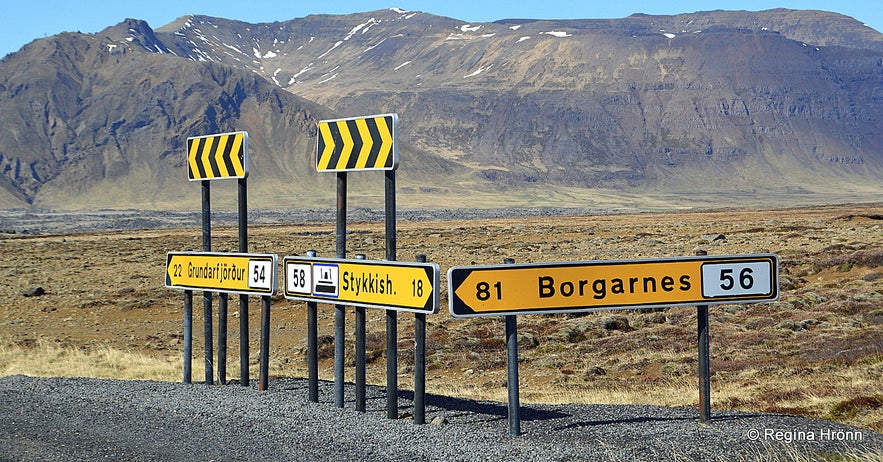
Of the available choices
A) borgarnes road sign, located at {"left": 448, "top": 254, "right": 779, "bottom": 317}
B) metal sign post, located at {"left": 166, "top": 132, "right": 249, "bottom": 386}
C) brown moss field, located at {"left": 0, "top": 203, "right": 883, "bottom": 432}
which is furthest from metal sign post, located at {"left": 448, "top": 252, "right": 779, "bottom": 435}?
metal sign post, located at {"left": 166, "top": 132, "right": 249, "bottom": 386}

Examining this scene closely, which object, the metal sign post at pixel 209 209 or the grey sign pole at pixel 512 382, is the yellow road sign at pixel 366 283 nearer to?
the grey sign pole at pixel 512 382

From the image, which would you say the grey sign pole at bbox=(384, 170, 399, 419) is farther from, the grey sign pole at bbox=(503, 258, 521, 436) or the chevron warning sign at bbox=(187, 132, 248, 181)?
the chevron warning sign at bbox=(187, 132, 248, 181)

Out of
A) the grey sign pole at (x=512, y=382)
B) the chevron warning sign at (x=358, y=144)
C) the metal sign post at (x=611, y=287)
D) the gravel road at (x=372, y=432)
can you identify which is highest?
the chevron warning sign at (x=358, y=144)

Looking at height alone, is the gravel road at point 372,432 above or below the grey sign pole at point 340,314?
below

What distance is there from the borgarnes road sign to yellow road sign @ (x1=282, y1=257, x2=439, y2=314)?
377 mm

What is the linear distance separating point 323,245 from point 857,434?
55049mm

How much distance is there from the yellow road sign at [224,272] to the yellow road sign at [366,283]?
0.28 m

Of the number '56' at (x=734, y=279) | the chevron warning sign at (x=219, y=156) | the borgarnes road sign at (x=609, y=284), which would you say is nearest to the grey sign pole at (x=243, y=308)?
the chevron warning sign at (x=219, y=156)

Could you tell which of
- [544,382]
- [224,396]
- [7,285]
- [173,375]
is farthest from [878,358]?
[7,285]

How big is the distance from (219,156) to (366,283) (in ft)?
10.9

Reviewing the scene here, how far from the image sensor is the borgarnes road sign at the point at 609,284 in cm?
889

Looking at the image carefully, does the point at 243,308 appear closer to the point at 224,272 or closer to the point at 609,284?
the point at 224,272

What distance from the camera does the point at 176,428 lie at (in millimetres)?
9109

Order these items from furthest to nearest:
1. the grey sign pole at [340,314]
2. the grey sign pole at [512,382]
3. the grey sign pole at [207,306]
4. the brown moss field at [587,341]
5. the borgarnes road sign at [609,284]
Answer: the brown moss field at [587,341]
the grey sign pole at [207,306]
the grey sign pole at [340,314]
the borgarnes road sign at [609,284]
the grey sign pole at [512,382]
